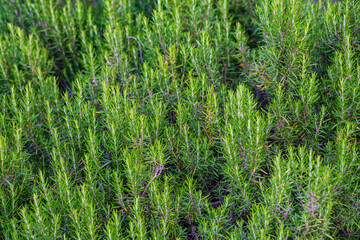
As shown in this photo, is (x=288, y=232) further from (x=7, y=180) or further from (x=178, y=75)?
(x=7, y=180)

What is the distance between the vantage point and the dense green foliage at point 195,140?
5.22 ft

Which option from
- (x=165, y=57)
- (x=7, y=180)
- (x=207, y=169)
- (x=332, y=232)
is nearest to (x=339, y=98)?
(x=332, y=232)

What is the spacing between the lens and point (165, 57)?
2359mm

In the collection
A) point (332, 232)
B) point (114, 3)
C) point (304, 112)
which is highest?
point (114, 3)

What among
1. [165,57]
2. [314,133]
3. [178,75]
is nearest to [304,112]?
[314,133]

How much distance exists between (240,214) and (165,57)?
46.7 inches

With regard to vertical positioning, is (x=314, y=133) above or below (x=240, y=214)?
above

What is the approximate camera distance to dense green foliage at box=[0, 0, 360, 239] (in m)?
1.59

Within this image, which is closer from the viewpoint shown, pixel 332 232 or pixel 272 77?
pixel 332 232

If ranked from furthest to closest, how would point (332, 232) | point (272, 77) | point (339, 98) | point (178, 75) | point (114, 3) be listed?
1. point (114, 3)
2. point (178, 75)
3. point (272, 77)
4. point (339, 98)
5. point (332, 232)

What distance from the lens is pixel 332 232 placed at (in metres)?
1.69

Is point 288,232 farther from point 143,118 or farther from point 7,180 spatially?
point 7,180

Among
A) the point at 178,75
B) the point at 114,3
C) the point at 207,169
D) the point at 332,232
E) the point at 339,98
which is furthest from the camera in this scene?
the point at 114,3

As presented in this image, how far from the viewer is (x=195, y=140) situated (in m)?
1.87
